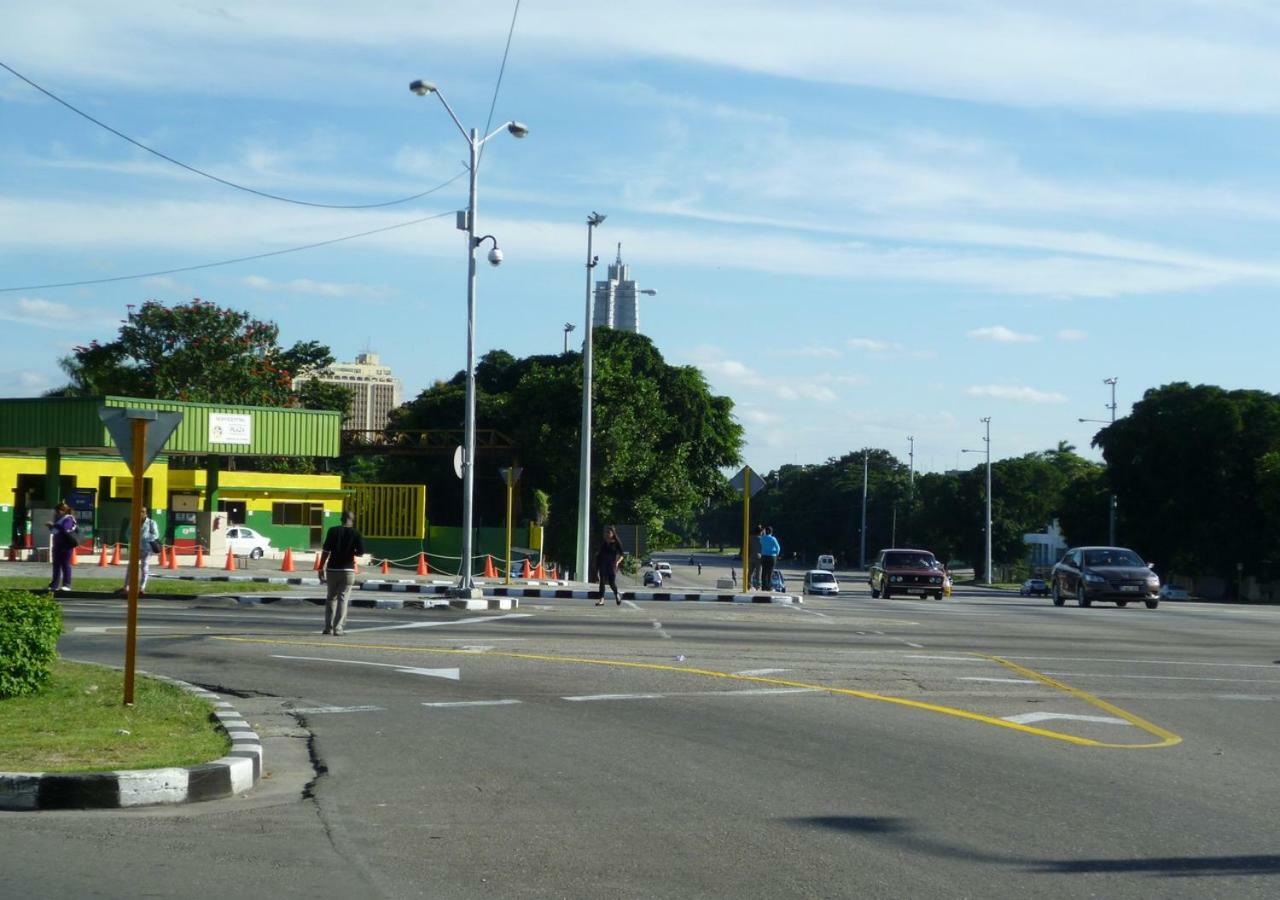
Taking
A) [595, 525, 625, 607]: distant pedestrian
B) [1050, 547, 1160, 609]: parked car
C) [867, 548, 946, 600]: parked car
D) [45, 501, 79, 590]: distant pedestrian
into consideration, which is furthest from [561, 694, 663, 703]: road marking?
[867, 548, 946, 600]: parked car

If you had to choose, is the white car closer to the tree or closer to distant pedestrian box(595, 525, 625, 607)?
the tree

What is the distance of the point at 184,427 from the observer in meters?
43.7

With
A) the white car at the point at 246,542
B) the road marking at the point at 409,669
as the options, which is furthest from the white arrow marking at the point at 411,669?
the white car at the point at 246,542

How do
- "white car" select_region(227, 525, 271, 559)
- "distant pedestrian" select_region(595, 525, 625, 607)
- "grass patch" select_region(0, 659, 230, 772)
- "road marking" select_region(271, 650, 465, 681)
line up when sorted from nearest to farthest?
"grass patch" select_region(0, 659, 230, 772), "road marking" select_region(271, 650, 465, 681), "distant pedestrian" select_region(595, 525, 625, 607), "white car" select_region(227, 525, 271, 559)

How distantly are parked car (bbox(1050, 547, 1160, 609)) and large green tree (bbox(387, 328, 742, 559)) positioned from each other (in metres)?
26.3

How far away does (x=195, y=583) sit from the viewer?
3112cm

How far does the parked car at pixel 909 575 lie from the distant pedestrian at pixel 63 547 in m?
23.0

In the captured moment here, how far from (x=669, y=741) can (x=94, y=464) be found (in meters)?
48.1

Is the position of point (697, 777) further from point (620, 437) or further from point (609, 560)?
point (620, 437)

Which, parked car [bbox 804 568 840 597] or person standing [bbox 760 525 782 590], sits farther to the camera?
parked car [bbox 804 568 840 597]

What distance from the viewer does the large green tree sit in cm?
6056

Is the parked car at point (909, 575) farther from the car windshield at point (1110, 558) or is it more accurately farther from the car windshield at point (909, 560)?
the car windshield at point (1110, 558)

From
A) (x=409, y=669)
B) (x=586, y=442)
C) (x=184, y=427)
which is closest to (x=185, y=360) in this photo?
(x=184, y=427)

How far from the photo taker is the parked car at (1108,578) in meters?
34.6
